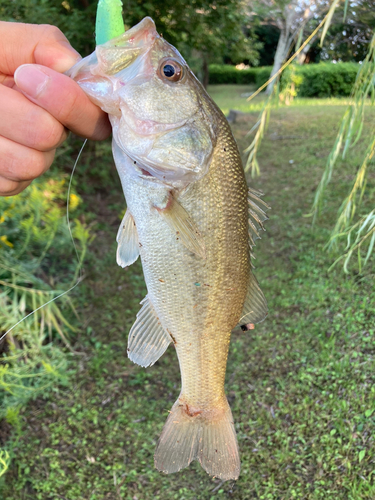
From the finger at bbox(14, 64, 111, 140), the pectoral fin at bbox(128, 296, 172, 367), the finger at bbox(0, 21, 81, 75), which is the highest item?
the finger at bbox(0, 21, 81, 75)

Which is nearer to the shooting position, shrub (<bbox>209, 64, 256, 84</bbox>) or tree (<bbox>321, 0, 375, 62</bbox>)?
tree (<bbox>321, 0, 375, 62</bbox>)

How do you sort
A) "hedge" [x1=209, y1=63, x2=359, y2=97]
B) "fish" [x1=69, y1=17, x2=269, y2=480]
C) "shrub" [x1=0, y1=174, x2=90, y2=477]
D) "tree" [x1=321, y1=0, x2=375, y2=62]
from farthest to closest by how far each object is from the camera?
"hedge" [x1=209, y1=63, x2=359, y2=97] → "tree" [x1=321, y1=0, x2=375, y2=62] → "shrub" [x1=0, y1=174, x2=90, y2=477] → "fish" [x1=69, y1=17, x2=269, y2=480]

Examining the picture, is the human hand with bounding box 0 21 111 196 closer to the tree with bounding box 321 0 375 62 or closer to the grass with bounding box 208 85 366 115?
the grass with bounding box 208 85 366 115

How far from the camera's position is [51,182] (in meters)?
4.21

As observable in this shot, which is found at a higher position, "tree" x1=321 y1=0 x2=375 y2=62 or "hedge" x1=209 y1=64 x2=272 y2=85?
"tree" x1=321 y1=0 x2=375 y2=62

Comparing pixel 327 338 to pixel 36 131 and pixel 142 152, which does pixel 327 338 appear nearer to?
pixel 142 152

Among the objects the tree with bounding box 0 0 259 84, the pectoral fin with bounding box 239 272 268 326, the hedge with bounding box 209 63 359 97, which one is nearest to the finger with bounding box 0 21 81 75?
the pectoral fin with bounding box 239 272 268 326

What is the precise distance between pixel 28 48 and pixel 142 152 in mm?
538

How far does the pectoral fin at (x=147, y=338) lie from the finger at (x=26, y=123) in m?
0.64

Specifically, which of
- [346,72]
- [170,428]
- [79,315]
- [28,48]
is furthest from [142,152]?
[346,72]

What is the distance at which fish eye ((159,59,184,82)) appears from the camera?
1110 mm

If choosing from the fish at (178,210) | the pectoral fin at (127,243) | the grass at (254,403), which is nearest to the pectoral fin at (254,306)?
the fish at (178,210)

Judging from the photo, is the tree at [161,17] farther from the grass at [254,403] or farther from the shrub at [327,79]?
the shrub at [327,79]

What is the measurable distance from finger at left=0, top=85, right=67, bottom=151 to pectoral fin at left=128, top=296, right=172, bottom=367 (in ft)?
2.10
